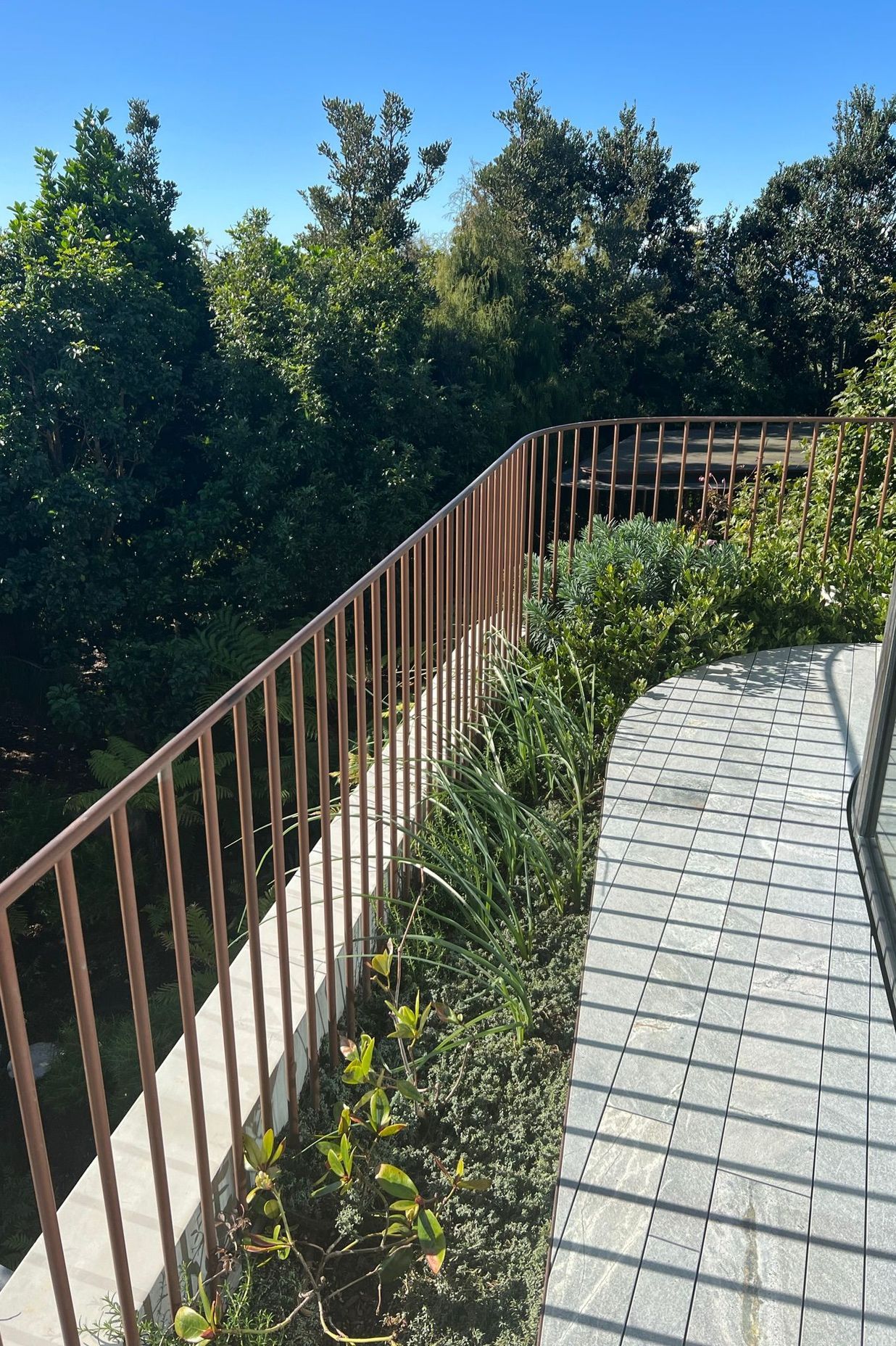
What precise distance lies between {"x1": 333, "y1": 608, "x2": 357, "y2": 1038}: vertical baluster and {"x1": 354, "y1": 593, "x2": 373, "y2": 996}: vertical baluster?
0.11ft

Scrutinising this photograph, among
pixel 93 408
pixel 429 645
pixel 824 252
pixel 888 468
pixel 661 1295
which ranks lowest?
pixel 661 1295

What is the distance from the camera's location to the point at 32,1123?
1.21m

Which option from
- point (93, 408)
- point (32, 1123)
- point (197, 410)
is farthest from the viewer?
point (197, 410)

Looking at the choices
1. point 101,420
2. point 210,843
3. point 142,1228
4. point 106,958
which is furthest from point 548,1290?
point 101,420

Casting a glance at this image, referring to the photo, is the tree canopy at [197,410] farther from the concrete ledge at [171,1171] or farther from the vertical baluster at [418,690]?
the concrete ledge at [171,1171]

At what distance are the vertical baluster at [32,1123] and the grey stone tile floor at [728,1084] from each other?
837mm

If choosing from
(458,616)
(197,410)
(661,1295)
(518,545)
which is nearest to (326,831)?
(661,1295)

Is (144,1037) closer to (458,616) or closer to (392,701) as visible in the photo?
(392,701)

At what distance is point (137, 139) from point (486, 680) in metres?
25.3

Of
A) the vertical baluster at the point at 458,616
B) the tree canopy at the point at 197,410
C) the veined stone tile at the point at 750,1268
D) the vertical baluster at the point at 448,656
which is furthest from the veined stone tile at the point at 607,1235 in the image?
the tree canopy at the point at 197,410

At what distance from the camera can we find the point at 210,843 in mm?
1669

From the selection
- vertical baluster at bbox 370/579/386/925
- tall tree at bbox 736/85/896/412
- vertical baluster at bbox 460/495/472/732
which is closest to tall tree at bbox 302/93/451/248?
tall tree at bbox 736/85/896/412

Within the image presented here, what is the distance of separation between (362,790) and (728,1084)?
1.09 meters

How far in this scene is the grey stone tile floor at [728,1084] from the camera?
1727 millimetres
